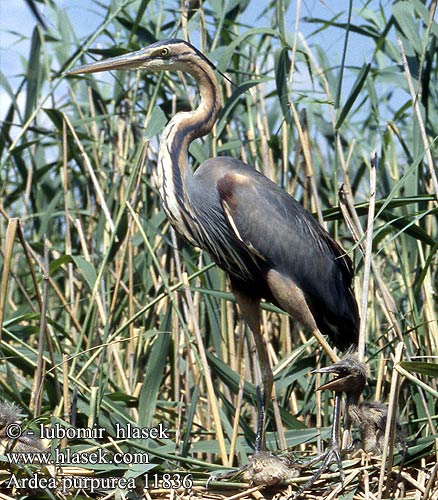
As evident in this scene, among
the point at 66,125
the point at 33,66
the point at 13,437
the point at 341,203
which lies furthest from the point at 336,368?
the point at 33,66

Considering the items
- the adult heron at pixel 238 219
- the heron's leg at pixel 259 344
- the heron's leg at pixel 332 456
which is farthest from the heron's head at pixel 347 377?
the heron's leg at pixel 259 344

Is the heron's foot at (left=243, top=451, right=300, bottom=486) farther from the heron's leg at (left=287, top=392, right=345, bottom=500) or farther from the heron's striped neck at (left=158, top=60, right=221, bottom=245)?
the heron's striped neck at (left=158, top=60, right=221, bottom=245)

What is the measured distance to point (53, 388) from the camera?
302cm

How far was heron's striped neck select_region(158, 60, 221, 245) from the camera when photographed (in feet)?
10.1

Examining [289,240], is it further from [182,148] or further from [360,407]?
[360,407]

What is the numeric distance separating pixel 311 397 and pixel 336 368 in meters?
0.99

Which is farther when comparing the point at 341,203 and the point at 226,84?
the point at 226,84

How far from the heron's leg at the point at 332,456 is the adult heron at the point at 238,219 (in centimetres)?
24

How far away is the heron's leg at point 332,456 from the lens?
2620 mm

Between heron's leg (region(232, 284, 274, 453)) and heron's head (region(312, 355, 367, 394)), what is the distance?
0.56m

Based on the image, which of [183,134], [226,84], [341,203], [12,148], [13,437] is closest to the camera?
[13,437]

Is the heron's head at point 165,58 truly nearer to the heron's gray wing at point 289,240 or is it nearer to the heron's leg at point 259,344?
the heron's gray wing at point 289,240

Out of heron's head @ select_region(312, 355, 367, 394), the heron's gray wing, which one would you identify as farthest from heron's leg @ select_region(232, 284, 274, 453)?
heron's head @ select_region(312, 355, 367, 394)

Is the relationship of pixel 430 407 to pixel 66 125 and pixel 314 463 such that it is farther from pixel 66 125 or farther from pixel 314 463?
pixel 66 125
